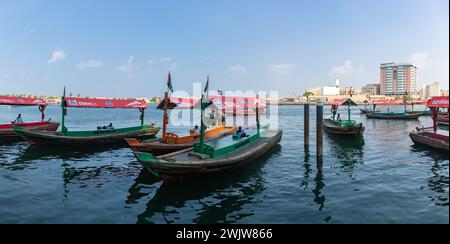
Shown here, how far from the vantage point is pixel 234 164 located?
20438 millimetres

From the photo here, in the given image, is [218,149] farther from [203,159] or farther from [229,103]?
[229,103]

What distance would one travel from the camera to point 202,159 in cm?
1888

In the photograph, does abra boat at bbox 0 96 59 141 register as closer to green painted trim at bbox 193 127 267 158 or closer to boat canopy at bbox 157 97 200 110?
boat canopy at bbox 157 97 200 110

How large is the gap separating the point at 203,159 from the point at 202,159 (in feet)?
0.20

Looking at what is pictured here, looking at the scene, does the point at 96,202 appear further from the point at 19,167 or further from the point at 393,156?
the point at 393,156

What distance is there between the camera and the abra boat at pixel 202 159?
17.3m

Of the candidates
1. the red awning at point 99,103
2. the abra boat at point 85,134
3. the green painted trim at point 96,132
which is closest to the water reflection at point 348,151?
the abra boat at point 85,134

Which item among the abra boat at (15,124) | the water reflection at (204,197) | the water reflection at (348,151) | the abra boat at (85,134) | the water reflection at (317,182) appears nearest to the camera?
the water reflection at (204,197)

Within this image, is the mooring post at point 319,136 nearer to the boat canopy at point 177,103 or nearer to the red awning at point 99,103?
the boat canopy at point 177,103

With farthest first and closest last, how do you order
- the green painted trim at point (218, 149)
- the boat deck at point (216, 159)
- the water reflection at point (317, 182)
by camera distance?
1. the green painted trim at point (218, 149)
2. the boat deck at point (216, 159)
3. the water reflection at point (317, 182)

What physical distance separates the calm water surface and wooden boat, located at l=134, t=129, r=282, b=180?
77 cm

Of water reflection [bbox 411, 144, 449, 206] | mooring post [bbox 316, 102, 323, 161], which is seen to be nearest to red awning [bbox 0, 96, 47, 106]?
mooring post [bbox 316, 102, 323, 161]
